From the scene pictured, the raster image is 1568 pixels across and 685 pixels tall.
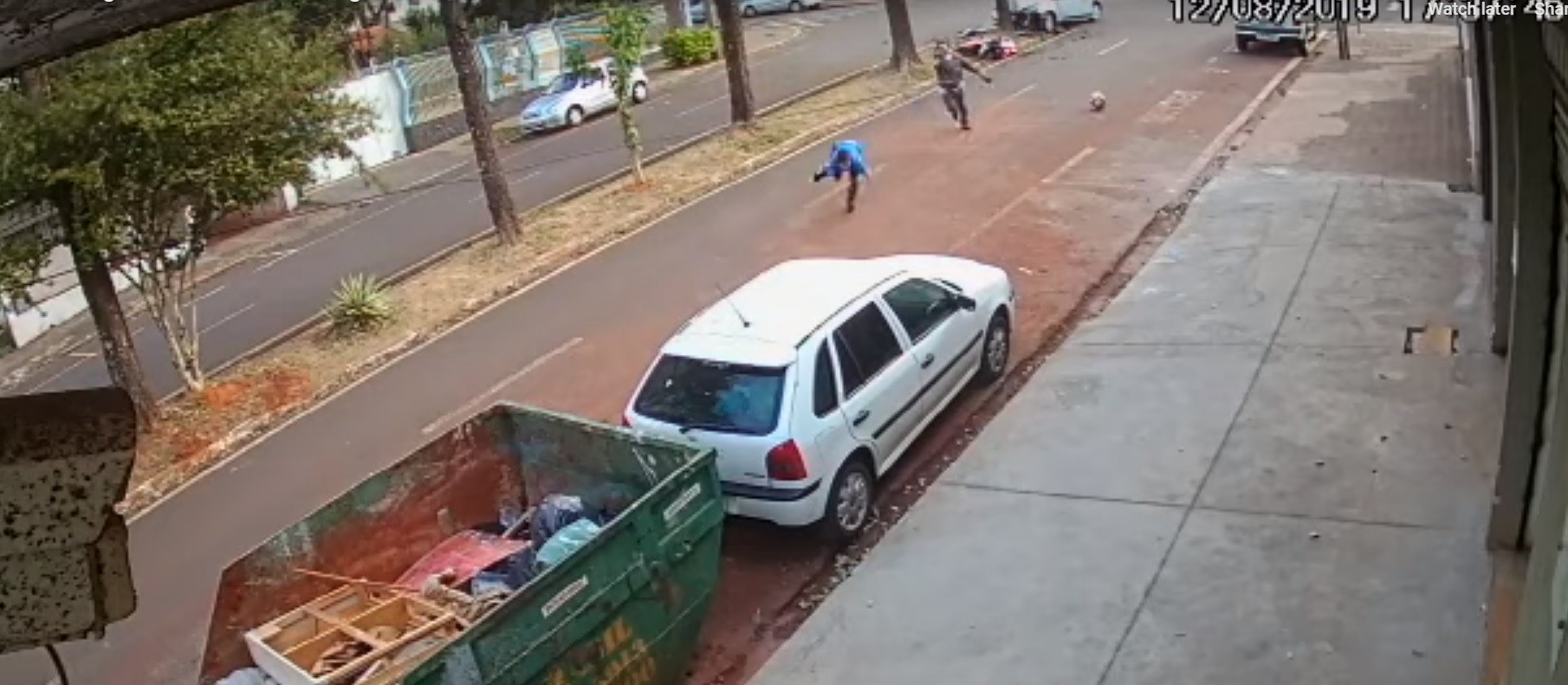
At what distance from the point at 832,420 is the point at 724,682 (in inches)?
74.0

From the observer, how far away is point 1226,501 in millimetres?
9195

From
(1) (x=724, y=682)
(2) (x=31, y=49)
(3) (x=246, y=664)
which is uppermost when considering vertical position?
(2) (x=31, y=49)

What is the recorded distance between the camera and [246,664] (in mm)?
7785

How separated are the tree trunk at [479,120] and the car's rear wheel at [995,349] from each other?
8953 millimetres

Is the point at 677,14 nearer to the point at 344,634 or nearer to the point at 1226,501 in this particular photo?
the point at 1226,501

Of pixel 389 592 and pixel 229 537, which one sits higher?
pixel 389 592

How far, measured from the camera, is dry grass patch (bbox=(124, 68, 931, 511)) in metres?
13.7

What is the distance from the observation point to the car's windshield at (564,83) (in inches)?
1223

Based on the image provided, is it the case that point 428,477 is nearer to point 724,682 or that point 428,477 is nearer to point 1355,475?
point 724,682

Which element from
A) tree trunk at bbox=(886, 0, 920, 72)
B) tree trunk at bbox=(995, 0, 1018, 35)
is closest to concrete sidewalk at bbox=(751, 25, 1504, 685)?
tree trunk at bbox=(886, 0, 920, 72)

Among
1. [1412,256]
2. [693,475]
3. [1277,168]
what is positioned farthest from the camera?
[1277,168]

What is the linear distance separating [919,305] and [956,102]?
12.9 meters

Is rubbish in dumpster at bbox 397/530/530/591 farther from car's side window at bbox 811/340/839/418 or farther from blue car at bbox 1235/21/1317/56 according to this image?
blue car at bbox 1235/21/1317/56

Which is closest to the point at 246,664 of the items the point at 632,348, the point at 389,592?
the point at 389,592
